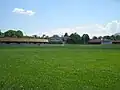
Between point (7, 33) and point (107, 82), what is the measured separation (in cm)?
18437

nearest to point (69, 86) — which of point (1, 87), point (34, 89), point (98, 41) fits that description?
point (34, 89)

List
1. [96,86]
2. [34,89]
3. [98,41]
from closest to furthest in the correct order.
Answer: [34,89] → [96,86] → [98,41]

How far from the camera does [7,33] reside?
193875mm

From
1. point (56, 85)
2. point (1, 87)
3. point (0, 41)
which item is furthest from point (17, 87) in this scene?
point (0, 41)

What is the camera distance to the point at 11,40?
13500 centimetres

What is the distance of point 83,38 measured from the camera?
191375 mm

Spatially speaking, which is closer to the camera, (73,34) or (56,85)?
(56,85)

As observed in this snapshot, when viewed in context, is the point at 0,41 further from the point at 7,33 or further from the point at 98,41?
the point at 98,41

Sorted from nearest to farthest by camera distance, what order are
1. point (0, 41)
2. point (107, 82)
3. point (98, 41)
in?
point (107, 82) < point (0, 41) < point (98, 41)

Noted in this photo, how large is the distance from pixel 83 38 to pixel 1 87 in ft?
592

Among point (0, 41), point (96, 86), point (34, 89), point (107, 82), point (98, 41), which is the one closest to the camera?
point (34, 89)

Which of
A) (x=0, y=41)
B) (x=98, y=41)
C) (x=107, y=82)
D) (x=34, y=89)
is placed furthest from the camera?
(x=98, y=41)

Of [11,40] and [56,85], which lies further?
[11,40]

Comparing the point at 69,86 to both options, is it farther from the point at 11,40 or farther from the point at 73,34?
the point at 73,34
